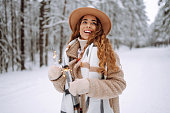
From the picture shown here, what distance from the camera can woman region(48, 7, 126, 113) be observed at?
4.02 feet

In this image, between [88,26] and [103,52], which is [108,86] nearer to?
[103,52]

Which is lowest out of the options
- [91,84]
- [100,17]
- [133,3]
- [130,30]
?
[91,84]

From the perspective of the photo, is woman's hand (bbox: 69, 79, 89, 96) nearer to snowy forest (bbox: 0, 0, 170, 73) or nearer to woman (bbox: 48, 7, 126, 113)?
woman (bbox: 48, 7, 126, 113)

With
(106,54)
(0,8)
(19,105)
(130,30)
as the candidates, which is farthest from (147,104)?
(130,30)

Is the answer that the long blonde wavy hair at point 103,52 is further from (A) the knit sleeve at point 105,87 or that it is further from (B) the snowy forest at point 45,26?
(B) the snowy forest at point 45,26

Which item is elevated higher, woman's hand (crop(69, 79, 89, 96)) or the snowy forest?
the snowy forest

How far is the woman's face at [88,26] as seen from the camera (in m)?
1.68

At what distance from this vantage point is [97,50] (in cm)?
145

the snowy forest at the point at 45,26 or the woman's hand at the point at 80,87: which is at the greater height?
the snowy forest at the point at 45,26

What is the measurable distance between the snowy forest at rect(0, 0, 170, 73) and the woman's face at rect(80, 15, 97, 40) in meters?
0.59

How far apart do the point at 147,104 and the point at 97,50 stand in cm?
344

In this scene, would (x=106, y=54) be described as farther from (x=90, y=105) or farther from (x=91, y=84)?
(x=90, y=105)

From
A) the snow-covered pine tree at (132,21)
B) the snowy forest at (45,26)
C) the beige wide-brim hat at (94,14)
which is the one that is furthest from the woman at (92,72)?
the snow-covered pine tree at (132,21)

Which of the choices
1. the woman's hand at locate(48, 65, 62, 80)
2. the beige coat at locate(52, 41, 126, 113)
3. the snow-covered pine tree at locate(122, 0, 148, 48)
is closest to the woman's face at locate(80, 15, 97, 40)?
the beige coat at locate(52, 41, 126, 113)
